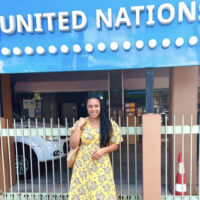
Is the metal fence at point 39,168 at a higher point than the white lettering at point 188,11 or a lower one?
lower

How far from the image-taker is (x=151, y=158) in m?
2.63

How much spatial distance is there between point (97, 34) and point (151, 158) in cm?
182

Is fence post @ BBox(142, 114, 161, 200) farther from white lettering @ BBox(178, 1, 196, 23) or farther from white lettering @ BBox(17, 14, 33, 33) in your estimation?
white lettering @ BBox(17, 14, 33, 33)

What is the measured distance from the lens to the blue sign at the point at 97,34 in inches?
95.8

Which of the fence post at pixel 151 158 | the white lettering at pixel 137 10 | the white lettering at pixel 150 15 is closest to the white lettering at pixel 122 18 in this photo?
the white lettering at pixel 137 10

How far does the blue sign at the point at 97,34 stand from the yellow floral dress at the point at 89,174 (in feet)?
3.31

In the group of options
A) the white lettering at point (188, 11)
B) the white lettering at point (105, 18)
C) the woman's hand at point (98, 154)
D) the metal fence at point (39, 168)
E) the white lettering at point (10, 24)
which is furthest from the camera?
the metal fence at point (39, 168)

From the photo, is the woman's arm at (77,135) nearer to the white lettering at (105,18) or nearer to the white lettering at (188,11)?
the white lettering at (105,18)

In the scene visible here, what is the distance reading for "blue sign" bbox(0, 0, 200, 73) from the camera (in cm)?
243

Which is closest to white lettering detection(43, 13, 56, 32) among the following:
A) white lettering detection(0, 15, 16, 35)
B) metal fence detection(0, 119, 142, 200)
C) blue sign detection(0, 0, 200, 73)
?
blue sign detection(0, 0, 200, 73)

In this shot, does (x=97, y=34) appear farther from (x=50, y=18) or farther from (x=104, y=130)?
(x=104, y=130)

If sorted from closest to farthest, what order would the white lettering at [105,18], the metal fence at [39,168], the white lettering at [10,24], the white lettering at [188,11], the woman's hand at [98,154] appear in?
the woman's hand at [98,154]
the white lettering at [188,11]
the white lettering at [105,18]
the white lettering at [10,24]
the metal fence at [39,168]

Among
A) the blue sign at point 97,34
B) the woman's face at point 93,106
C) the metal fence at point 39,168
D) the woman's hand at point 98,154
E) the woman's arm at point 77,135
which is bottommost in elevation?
the metal fence at point 39,168

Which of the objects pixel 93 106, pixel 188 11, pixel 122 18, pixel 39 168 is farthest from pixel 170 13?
pixel 39 168
